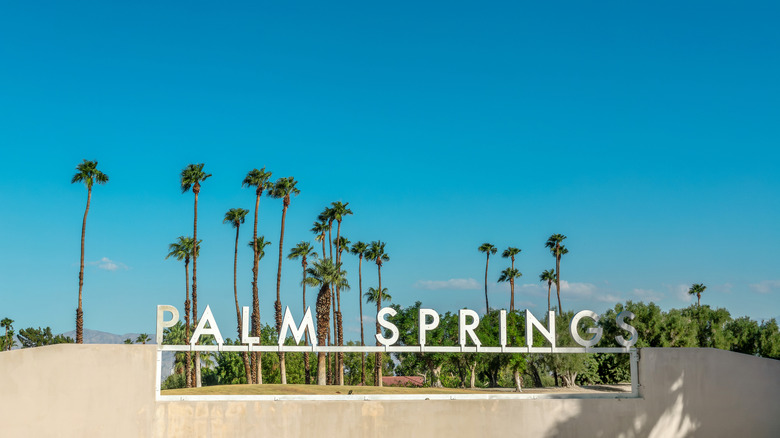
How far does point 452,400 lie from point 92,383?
1339 centimetres

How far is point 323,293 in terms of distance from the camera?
224 ft

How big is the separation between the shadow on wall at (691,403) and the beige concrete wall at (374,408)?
0.13 feet

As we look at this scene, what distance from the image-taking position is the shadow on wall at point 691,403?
1157 inches

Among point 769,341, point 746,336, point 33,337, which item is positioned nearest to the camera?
point 769,341

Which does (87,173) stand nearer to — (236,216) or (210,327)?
(236,216)

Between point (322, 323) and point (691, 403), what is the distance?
134ft

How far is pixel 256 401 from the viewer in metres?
28.2

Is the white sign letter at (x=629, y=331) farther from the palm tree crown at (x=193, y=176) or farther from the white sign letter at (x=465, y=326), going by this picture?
the palm tree crown at (x=193, y=176)

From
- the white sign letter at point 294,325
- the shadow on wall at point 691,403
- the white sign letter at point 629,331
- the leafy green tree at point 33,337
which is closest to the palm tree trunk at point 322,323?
the white sign letter at point 294,325

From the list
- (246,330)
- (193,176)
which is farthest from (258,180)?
(246,330)

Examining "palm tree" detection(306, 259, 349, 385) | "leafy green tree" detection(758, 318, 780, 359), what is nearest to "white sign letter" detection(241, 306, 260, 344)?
"palm tree" detection(306, 259, 349, 385)

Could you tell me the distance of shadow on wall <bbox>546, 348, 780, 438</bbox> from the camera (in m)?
29.4

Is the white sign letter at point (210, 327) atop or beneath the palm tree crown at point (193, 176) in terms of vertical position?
beneath

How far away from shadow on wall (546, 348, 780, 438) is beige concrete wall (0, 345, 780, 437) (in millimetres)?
39
